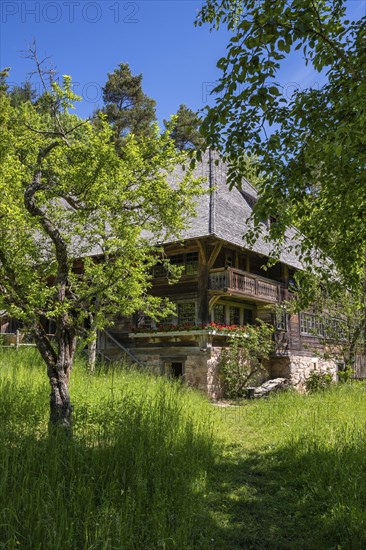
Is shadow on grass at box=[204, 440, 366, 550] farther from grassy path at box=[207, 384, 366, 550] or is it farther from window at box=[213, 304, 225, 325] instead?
window at box=[213, 304, 225, 325]

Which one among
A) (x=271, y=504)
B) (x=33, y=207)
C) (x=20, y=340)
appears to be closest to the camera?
(x=271, y=504)

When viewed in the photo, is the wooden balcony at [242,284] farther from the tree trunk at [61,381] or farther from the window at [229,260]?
the tree trunk at [61,381]

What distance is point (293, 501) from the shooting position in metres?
5.34

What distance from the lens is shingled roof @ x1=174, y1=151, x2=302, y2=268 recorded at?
15188 mm

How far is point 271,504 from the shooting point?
5.31m

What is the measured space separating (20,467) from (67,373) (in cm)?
268

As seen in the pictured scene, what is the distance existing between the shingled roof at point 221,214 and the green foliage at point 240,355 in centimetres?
302

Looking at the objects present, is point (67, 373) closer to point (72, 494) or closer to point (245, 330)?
point (72, 494)

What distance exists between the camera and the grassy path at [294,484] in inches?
171

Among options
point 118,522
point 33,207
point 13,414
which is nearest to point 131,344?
point 13,414

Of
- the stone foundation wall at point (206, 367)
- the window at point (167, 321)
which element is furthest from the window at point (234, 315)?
the window at point (167, 321)

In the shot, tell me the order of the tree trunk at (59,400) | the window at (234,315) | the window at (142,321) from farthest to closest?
the window at (234,315) → the window at (142,321) → the tree trunk at (59,400)

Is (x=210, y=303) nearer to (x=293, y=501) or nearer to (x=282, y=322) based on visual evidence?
(x=282, y=322)

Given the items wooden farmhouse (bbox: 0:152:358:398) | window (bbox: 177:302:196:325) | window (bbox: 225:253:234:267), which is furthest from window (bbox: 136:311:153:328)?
window (bbox: 225:253:234:267)
